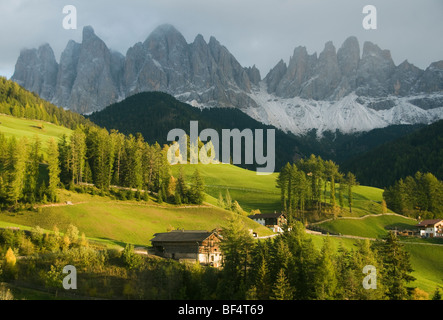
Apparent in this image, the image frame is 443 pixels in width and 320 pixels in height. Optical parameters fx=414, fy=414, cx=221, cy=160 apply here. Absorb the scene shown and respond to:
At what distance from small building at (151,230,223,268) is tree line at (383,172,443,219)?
282 feet

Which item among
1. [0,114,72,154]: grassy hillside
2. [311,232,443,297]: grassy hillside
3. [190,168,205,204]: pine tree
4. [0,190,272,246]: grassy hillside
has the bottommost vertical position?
[311,232,443,297]: grassy hillside

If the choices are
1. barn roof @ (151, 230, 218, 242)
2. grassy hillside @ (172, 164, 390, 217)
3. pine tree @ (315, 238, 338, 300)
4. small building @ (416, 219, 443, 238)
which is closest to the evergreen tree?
barn roof @ (151, 230, 218, 242)

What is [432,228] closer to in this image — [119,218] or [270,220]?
[270,220]

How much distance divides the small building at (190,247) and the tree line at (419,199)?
85866 millimetres

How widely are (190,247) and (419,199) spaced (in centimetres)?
9522

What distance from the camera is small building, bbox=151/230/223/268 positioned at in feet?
219

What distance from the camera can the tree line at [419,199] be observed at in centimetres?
12950

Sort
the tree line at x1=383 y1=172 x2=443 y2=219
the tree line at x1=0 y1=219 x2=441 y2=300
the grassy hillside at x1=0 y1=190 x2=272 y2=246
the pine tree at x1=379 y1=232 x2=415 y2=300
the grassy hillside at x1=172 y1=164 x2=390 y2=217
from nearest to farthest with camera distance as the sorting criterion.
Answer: the tree line at x1=0 y1=219 x2=441 y2=300, the pine tree at x1=379 y1=232 x2=415 y2=300, the grassy hillside at x1=0 y1=190 x2=272 y2=246, the grassy hillside at x1=172 y1=164 x2=390 y2=217, the tree line at x1=383 y1=172 x2=443 y2=219

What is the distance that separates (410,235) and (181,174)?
2389 inches

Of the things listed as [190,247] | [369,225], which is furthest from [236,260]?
[369,225]

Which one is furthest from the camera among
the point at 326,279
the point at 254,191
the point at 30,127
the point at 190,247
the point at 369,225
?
the point at 30,127

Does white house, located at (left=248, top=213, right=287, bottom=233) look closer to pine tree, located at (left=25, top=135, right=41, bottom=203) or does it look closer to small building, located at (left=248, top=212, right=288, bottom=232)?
small building, located at (left=248, top=212, right=288, bottom=232)

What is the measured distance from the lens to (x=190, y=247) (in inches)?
2643

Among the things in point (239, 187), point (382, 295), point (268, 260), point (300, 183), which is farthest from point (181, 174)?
point (382, 295)
